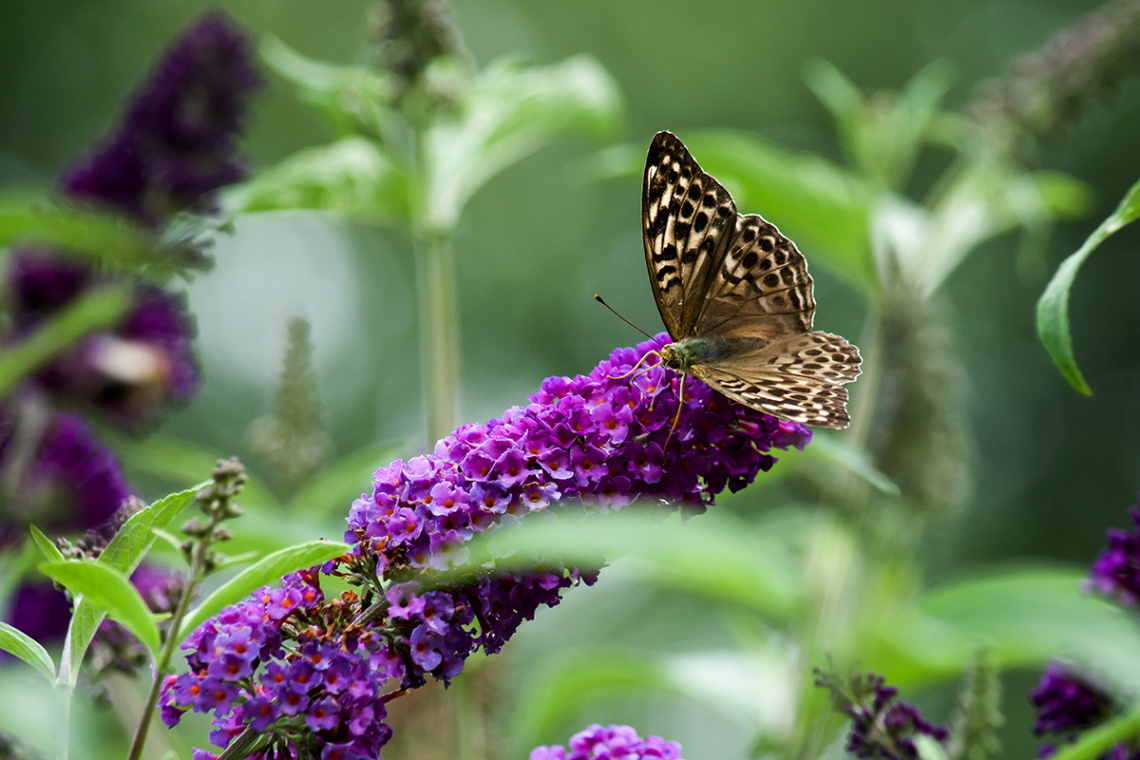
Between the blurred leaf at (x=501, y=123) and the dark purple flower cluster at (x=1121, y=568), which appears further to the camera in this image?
the blurred leaf at (x=501, y=123)

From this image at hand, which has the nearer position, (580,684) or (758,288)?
(758,288)

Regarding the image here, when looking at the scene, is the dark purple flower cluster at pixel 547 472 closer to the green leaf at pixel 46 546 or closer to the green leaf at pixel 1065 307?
the green leaf at pixel 46 546

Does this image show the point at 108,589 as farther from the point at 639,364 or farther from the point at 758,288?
the point at 758,288

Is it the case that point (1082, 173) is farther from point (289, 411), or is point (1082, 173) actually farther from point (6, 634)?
point (6, 634)

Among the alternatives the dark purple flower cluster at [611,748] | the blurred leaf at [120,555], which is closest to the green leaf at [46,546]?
the blurred leaf at [120,555]

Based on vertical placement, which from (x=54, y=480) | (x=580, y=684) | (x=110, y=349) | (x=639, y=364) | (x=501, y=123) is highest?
(x=501, y=123)

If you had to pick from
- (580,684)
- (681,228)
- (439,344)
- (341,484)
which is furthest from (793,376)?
(341,484)

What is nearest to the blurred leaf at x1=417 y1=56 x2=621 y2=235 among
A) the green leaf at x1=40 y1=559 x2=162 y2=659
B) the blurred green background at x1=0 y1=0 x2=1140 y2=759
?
the green leaf at x1=40 y1=559 x2=162 y2=659

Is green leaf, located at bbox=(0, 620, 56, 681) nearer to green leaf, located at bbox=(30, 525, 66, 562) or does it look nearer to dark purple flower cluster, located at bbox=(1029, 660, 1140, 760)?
green leaf, located at bbox=(30, 525, 66, 562)

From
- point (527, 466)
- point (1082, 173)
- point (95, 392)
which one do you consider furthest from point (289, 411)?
point (1082, 173)
